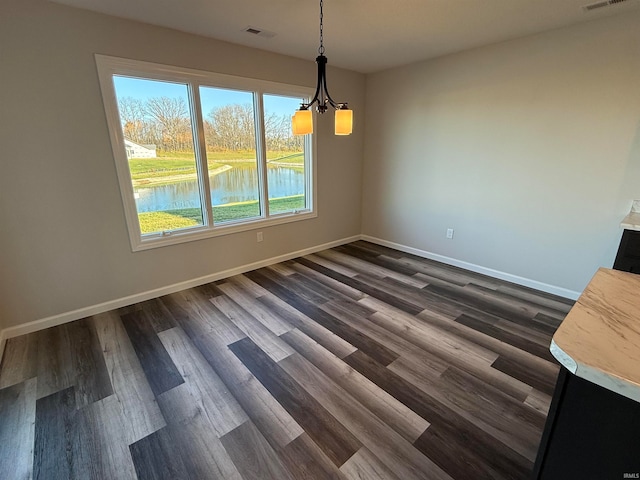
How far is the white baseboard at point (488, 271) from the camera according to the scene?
3.13 meters

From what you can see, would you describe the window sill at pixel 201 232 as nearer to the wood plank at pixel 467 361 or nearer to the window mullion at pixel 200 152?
the window mullion at pixel 200 152

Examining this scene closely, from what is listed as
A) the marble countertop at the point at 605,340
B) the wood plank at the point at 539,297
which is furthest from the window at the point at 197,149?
the marble countertop at the point at 605,340

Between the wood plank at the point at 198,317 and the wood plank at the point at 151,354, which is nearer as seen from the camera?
the wood plank at the point at 151,354

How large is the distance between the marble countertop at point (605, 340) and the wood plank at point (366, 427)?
1016 mm

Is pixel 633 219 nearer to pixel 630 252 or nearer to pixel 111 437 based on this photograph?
pixel 630 252

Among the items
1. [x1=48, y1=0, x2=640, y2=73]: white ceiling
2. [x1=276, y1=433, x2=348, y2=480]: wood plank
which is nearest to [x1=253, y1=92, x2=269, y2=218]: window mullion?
[x1=48, y1=0, x2=640, y2=73]: white ceiling

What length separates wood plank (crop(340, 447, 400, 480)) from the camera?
1.39 metres

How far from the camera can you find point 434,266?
3947mm

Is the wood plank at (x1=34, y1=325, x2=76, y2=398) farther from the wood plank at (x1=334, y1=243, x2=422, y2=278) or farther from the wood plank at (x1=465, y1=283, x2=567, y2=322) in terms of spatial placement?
the wood plank at (x1=465, y1=283, x2=567, y2=322)

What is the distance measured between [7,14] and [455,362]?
13.4 feet

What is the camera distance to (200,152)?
3.19m

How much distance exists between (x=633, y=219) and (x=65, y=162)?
468cm

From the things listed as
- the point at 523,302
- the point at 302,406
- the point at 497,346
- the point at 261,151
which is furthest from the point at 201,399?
the point at 523,302

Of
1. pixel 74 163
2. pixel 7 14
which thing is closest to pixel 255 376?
pixel 74 163
